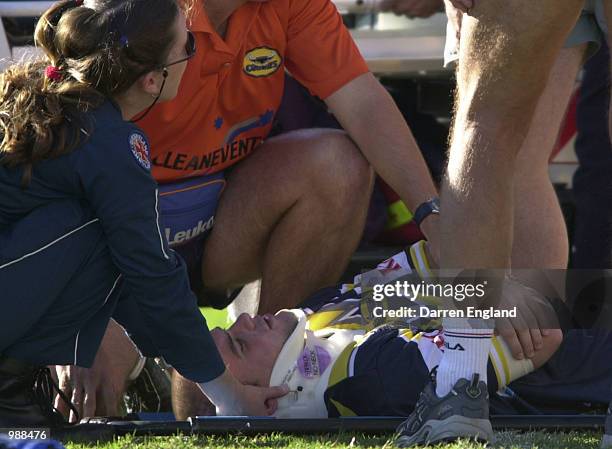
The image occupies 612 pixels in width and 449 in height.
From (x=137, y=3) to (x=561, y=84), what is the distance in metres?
1.35

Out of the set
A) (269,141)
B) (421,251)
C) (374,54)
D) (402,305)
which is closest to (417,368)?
(402,305)

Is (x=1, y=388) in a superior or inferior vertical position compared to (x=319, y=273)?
superior

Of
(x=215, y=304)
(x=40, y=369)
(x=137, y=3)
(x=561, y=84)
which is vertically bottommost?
(x=215, y=304)

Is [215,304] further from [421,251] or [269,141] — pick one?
[421,251]

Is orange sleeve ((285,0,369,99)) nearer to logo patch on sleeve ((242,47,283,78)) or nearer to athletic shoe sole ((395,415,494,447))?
logo patch on sleeve ((242,47,283,78))

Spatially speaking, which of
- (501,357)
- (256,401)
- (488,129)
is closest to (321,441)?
(256,401)

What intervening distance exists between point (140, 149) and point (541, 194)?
131cm

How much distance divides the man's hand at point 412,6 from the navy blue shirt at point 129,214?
1.80 metres

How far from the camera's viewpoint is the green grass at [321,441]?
2350 millimetres

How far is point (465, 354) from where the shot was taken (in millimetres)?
2340

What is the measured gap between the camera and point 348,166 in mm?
3434

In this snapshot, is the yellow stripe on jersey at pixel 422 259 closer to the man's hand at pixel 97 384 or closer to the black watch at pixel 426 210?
the black watch at pixel 426 210

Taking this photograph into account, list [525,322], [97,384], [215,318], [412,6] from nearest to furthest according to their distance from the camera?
[525,322] → [97,384] → [412,6] → [215,318]

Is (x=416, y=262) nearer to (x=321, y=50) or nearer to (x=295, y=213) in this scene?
(x=295, y=213)
